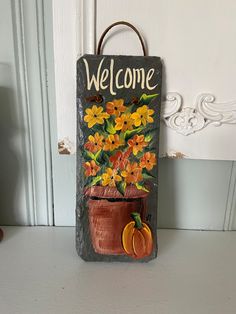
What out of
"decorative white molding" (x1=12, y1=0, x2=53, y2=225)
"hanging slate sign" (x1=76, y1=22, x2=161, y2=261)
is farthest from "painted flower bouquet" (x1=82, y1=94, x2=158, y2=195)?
"decorative white molding" (x1=12, y1=0, x2=53, y2=225)

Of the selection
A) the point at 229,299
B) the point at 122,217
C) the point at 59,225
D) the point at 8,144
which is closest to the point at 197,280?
the point at 229,299

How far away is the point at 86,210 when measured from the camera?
70 centimetres

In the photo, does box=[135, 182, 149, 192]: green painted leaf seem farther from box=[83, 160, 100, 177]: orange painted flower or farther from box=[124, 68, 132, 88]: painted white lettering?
box=[124, 68, 132, 88]: painted white lettering

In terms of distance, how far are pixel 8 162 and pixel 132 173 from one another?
0.30 meters

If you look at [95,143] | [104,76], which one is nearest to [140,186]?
[95,143]

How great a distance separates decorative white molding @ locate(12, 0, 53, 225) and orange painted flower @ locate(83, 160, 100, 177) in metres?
0.14

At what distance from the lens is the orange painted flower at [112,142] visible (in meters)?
0.67

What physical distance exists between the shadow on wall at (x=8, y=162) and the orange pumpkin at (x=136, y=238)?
0.29 m

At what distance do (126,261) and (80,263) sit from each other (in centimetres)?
10

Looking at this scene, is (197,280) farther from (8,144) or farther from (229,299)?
(8,144)

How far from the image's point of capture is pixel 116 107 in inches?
26.3

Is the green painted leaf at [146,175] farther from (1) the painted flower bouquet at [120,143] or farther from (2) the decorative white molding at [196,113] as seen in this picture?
(2) the decorative white molding at [196,113]

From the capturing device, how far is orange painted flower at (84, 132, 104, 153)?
67 centimetres

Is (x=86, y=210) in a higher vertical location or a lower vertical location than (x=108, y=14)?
lower
